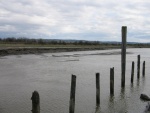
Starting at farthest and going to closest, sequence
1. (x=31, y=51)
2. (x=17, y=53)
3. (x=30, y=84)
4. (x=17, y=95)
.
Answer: (x=31, y=51) < (x=17, y=53) < (x=30, y=84) < (x=17, y=95)

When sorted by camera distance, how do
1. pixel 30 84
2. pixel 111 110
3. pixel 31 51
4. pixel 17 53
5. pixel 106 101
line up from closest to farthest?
1. pixel 111 110
2. pixel 106 101
3. pixel 30 84
4. pixel 17 53
5. pixel 31 51

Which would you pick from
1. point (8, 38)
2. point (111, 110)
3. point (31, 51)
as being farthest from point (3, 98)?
point (8, 38)

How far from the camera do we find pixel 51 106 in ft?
44.6

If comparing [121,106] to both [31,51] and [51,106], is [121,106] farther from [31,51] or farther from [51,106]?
[31,51]

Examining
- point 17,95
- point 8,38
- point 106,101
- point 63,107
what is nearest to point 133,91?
point 106,101

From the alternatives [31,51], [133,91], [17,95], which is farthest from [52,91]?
[31,51]

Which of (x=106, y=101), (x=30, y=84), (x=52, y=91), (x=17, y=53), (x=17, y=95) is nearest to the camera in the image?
(x=106, y=101)

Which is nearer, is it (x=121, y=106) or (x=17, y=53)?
(x=121, y=106)

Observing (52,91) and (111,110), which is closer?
(111,110)

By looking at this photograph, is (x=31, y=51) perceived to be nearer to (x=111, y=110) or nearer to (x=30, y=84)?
(x=30, y=84)

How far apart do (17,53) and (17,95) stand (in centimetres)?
3596

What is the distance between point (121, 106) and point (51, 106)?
3.61 meters

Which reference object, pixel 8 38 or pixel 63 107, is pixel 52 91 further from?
pixel 8 38

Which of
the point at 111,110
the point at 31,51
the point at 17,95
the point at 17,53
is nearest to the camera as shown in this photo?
the point at 111,110
